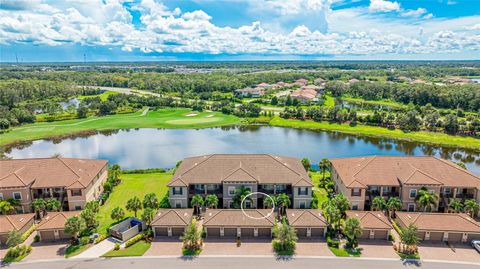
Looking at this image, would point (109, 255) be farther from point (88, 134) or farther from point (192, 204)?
point (88, 134)

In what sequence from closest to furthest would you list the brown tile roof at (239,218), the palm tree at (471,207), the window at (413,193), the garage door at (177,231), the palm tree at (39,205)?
the brown tile roof at (239,218), the garage door at (177,231), the palm tree at (471,207), the palm tree at (39,205), the window at (413,193)

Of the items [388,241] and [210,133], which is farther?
[210,133]

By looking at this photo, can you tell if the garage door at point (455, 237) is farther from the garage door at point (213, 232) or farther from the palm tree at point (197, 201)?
the palm tree at point (197, 201)

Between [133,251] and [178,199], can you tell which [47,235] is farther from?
[178,199]

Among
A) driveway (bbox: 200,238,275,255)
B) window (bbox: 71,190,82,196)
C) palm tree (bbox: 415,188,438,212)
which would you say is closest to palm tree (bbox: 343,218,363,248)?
driveway (bbox: 200,238,275,255)

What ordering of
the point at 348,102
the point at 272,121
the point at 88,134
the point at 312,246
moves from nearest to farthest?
1. the point at 312,246
2. the point at 88,134
3. the point at 272,121
4. the point at 348,102

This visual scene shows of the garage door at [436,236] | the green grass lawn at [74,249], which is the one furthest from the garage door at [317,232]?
the green grass lawn at [74,249]

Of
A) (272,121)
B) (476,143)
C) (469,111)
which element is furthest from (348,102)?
(476,143)
